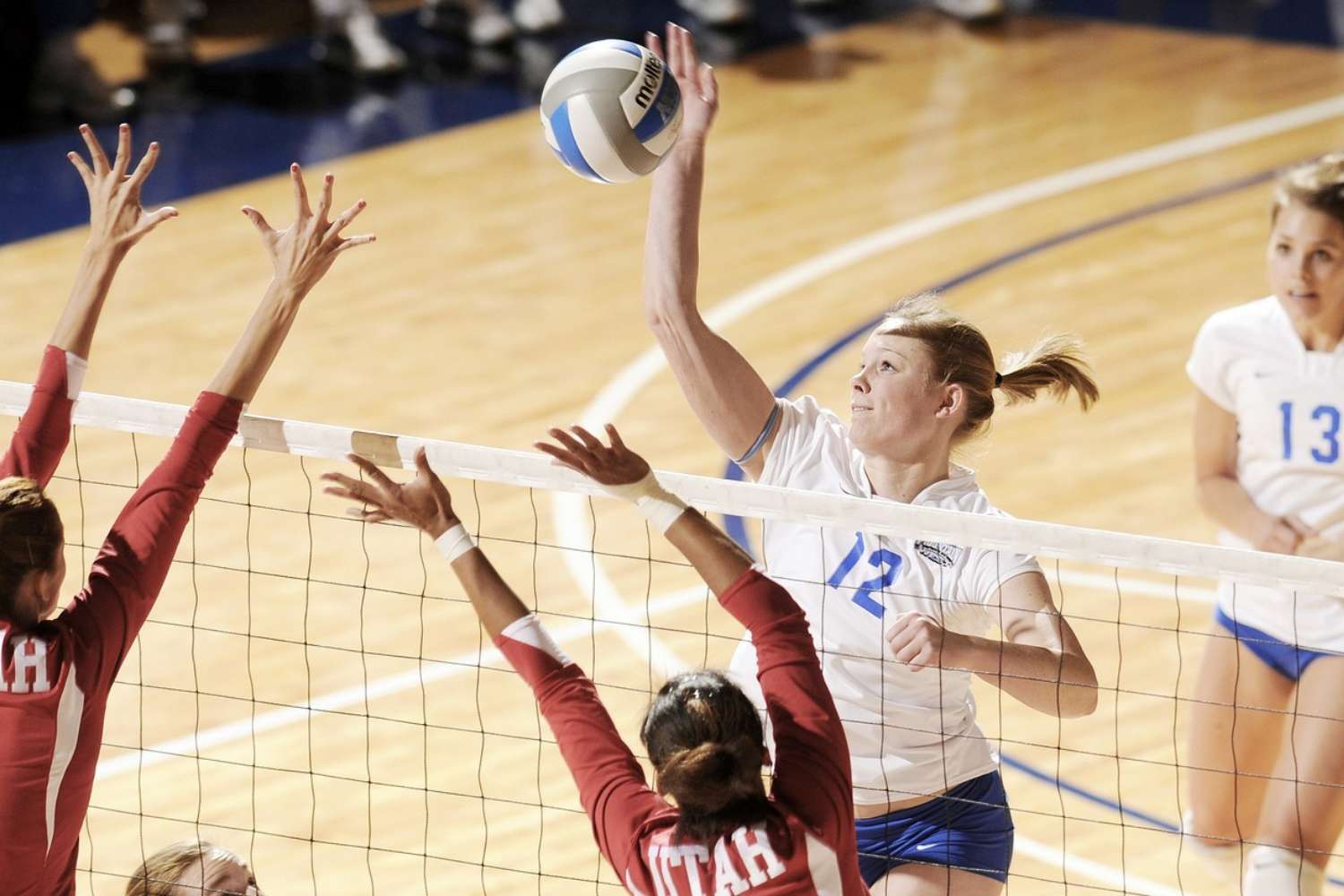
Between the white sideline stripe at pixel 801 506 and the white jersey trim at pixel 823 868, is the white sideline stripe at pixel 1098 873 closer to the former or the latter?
the white sideline stripe at pixel 801 506

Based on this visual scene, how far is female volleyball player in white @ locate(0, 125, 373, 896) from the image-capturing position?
3.46 metres

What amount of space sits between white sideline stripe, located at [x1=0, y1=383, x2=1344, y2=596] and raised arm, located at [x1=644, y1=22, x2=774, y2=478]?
171mm

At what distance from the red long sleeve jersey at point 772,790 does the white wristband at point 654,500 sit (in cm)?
19

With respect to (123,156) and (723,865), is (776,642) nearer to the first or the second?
(723,865)

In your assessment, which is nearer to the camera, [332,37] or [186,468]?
[186,468]

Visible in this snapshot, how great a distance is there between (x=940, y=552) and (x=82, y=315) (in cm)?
189

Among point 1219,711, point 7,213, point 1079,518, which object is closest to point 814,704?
point 1219,711

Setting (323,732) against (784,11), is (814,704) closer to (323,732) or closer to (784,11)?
(323,732)

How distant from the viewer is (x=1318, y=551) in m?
4.98

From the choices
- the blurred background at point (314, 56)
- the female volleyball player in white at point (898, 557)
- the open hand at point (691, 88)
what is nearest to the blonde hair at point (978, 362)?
the female volleyball player in white at point (898, 557)

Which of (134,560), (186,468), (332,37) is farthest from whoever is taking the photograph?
(332,37)

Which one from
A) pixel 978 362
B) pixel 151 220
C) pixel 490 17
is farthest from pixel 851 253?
pixel 151 220

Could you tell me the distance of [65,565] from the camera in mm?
3510

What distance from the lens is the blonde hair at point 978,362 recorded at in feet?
14.1
